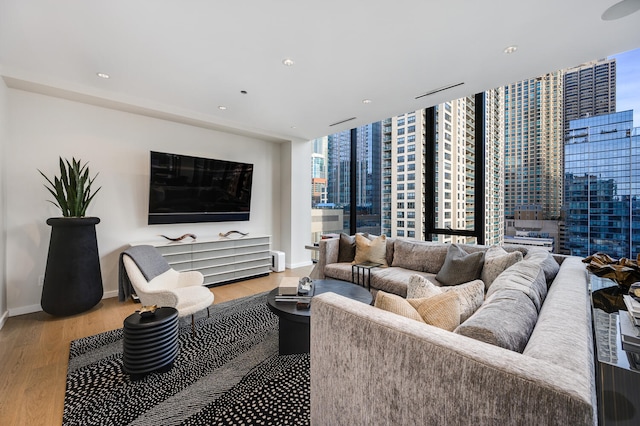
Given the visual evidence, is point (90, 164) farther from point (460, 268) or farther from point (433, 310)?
point (460, 268)

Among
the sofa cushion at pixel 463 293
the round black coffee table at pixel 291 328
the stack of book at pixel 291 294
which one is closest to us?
the sofa cushion at pixel 463 293

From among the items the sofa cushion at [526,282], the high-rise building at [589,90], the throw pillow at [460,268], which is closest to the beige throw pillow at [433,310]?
the sofa cushion at [526,282]

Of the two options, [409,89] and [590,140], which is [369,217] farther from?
[590,140]

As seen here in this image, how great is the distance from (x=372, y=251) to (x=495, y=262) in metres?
1.45

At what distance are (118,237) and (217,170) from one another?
1642 mm

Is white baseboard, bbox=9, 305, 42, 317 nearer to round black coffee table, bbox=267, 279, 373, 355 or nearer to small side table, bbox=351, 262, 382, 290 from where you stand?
round black coffee table, bbox=267, 279, 373, 355

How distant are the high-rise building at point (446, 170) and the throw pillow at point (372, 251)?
3.68 feet

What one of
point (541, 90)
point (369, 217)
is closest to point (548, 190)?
point (541, 90)

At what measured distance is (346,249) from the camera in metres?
4.05

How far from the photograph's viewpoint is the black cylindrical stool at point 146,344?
1953mm

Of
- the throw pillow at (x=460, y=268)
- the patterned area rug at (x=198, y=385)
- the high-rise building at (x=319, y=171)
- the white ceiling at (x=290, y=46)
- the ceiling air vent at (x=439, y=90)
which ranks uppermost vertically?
the ceiling air vent at (x=439, y=90)

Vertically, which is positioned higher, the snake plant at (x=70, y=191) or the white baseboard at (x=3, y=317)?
the snake plant at (x=70, y=191)

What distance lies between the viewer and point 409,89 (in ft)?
10.7

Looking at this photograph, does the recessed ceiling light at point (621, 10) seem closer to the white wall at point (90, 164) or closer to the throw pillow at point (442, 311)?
the throw pillow at point (442, 311)
